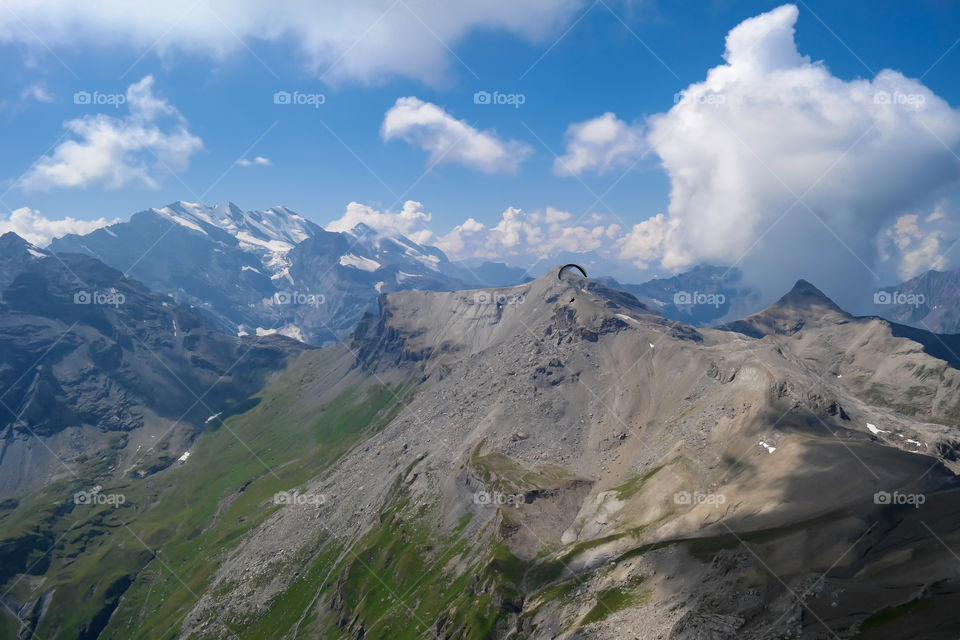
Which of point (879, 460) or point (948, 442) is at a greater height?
point (948, 442)

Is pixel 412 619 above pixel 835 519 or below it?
below

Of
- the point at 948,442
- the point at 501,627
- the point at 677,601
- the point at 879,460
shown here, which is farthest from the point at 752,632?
the point at 948,442

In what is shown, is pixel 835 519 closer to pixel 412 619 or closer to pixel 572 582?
pixel 572 582

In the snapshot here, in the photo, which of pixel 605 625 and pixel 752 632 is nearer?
pixel 752 632

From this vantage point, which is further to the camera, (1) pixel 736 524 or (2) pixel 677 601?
(1) pixel 736 524

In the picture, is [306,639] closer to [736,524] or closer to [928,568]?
[736,524]

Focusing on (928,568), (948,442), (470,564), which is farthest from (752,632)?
(948,442)

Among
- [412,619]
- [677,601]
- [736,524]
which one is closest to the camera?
[677,601]

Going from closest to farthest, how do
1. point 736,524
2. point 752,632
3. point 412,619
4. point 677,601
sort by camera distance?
1. point 752,632
2. point 677,601
3. point 736,524
4. point 412,619

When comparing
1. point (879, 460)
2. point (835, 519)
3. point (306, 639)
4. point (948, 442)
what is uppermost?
point (948, 442)
